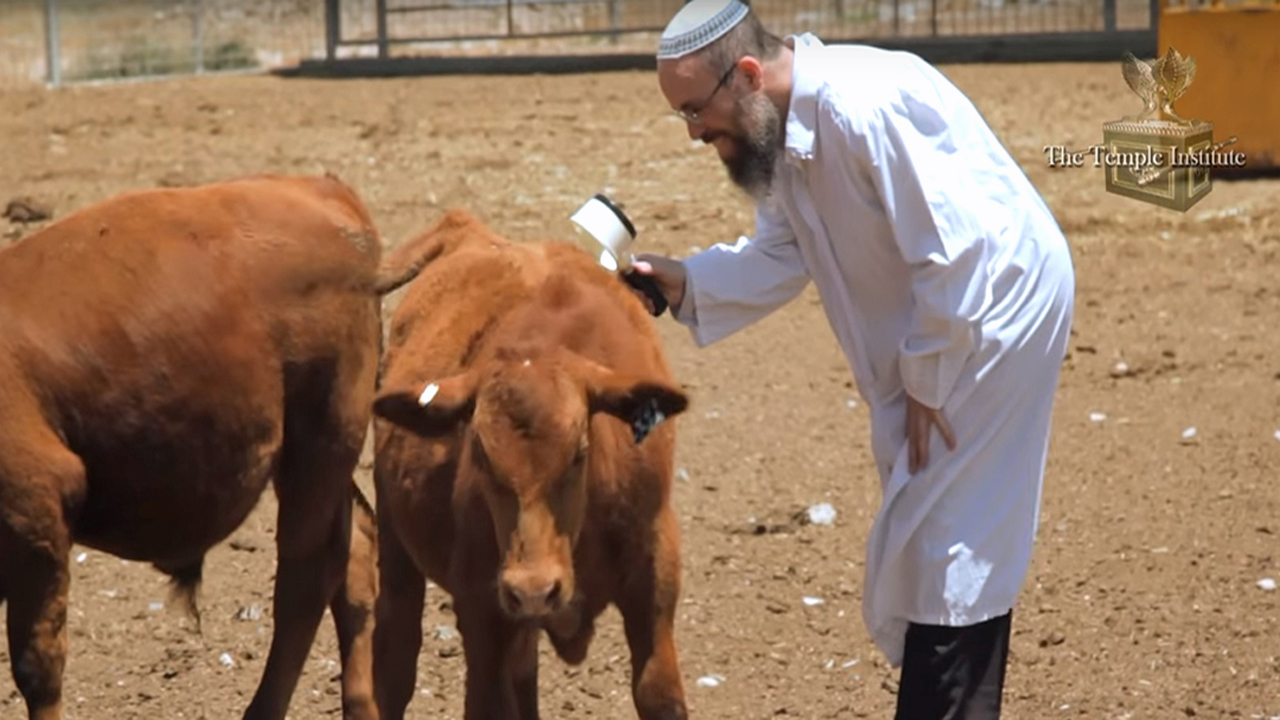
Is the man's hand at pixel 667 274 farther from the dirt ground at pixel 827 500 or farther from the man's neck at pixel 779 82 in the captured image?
the dirt ground at pixel 827 500

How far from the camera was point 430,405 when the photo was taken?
5.52 metres

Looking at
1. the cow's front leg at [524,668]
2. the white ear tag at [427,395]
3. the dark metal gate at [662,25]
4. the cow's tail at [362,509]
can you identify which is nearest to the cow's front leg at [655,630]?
the cow's front leg at [524,668]

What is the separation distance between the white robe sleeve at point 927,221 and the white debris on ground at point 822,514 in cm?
379

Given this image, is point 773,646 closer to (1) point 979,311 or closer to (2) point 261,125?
(1) point 979,311

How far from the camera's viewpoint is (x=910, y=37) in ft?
72.5

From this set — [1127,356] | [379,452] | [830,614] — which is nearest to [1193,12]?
[1127,356]

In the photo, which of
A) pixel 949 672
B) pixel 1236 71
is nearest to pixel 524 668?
pixel 949 672

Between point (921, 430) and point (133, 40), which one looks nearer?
point (921, 430)

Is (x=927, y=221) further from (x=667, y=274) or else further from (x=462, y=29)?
(x=462, y=29)

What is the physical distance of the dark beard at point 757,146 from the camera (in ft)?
15.2

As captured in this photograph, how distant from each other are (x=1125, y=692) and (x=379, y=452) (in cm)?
249

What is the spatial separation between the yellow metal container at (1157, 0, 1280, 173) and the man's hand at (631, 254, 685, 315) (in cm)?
958

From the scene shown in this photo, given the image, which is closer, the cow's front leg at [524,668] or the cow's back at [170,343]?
the cow's back at [170,343]

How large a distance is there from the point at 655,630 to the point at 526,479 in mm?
749
